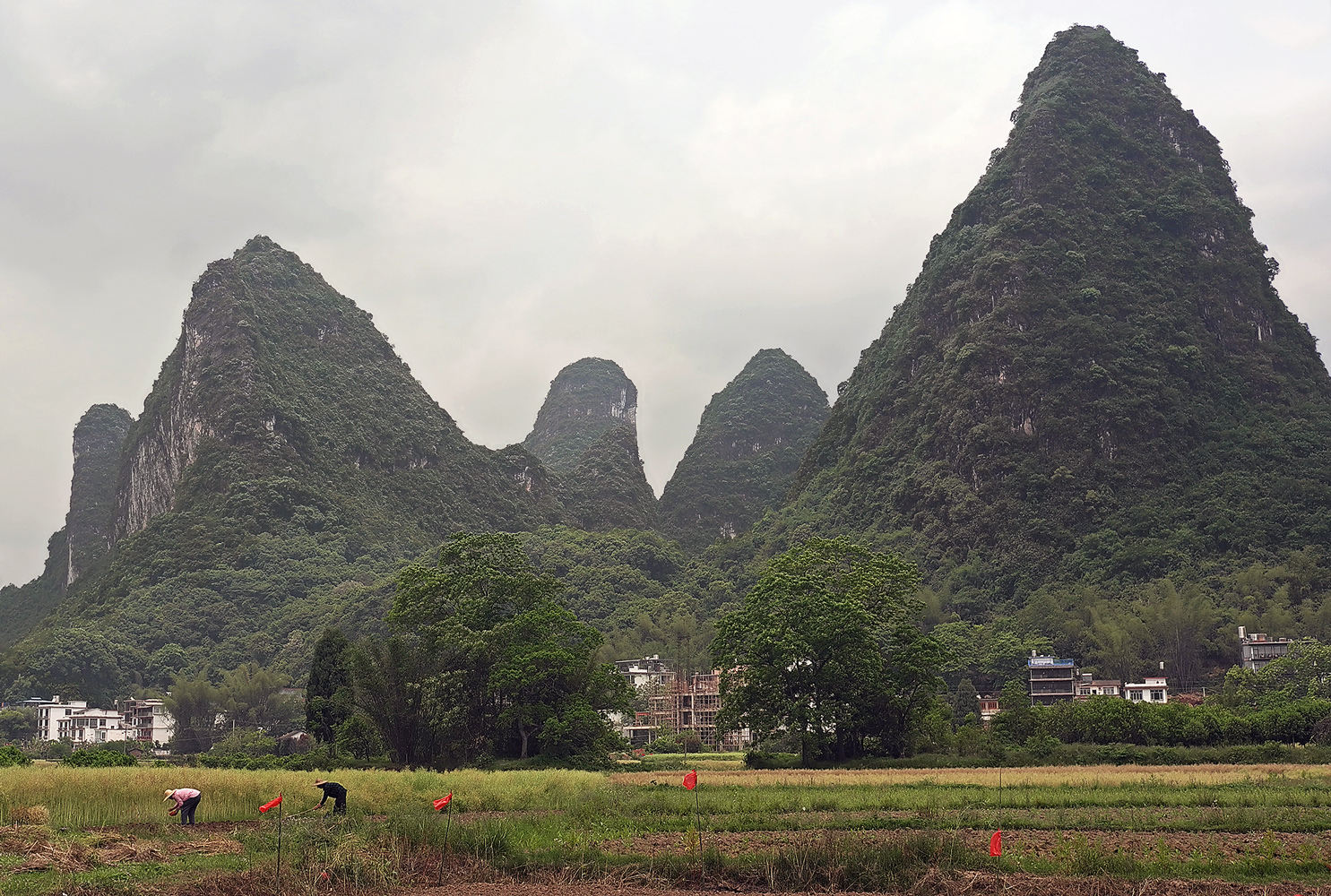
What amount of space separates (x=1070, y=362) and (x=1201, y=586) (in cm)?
3599

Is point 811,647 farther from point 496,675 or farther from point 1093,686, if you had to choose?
point 1093,686

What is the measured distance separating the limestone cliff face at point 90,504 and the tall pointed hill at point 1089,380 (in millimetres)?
113668

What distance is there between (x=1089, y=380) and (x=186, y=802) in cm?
10313

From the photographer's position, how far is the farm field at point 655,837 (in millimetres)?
13977

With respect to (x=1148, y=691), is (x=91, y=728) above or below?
below

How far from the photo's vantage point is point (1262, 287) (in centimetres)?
11788

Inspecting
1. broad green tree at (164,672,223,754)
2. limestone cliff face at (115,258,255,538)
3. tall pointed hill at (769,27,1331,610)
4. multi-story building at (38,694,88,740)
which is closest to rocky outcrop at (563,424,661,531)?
tall pointed hill at (769,27,1331,610)

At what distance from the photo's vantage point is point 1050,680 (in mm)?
69812

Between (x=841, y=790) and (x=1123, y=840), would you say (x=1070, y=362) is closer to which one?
(x=841, y=790)

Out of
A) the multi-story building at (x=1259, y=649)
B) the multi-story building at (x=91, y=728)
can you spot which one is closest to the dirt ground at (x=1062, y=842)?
the multi-story building at (x=1259, y=649)

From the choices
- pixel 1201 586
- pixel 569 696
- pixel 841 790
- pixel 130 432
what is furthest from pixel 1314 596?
pixel 130 432

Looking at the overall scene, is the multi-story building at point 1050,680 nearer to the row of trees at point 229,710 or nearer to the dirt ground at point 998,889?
Result: the row of trees at point 229,710

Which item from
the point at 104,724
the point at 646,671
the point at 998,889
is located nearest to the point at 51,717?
the point at 104,724

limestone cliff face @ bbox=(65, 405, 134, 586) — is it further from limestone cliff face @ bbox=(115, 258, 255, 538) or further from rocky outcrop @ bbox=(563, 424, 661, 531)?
rocky outcrop @ bbox=(563, 424, 661, 531)
